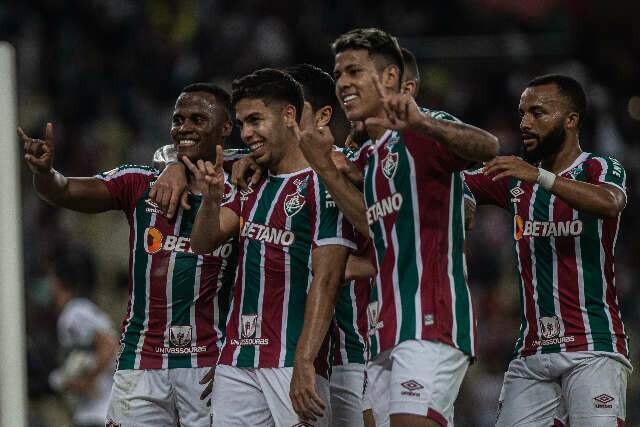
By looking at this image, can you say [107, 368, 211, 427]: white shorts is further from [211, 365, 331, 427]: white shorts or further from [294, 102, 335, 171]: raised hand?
[294, 102, 335, 171]: raised hand

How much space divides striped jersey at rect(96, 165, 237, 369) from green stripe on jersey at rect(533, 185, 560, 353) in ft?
5.97

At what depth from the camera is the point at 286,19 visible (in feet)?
57.8

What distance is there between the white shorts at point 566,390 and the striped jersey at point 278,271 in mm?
1178

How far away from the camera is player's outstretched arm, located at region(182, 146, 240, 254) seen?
20.5 feet

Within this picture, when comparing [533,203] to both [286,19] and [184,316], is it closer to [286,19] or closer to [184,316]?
[184,316]

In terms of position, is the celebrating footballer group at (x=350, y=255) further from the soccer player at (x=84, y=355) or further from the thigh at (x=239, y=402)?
the soccer player at (x=84, y=355)

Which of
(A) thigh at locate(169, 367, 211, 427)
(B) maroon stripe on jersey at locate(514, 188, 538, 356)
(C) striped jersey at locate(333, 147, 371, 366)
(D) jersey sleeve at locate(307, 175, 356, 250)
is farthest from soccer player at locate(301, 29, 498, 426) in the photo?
(A) thigh at locate(169, 367, 211, 427)

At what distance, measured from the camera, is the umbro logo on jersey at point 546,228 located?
22.2 ft

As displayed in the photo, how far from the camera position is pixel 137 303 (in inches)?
280

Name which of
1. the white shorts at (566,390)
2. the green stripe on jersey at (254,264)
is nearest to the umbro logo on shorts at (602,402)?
the white shorts at (566,390)

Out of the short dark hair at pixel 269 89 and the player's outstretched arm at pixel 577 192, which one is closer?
the player's outstretched arm at pixel 577 192

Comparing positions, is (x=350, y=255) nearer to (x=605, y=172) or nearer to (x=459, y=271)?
(x=459, y=271)

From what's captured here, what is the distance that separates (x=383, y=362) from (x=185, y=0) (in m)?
13.0

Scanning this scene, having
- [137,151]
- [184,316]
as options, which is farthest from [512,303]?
[184,316]
